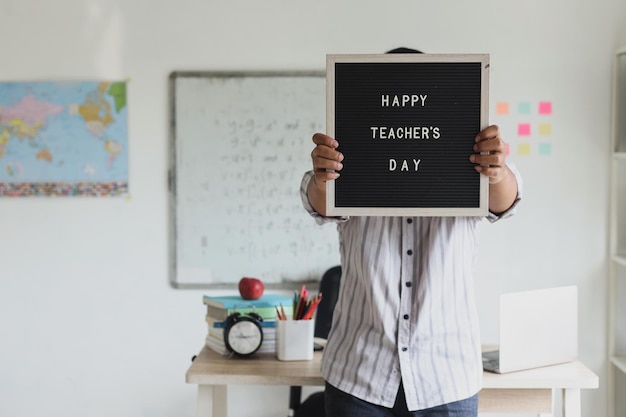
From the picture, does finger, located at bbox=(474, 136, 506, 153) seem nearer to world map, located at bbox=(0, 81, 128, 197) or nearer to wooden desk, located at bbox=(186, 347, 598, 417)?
wooden desk, located at bbox=(186, 347, 598, 417)

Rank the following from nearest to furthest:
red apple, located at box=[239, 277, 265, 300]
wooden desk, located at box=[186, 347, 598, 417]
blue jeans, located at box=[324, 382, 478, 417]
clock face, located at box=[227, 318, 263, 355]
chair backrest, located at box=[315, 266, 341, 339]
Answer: blue jeans, located at box=[324, 382, 478, 417]
wooden desk, located at box=[186, 347, 598, 417]
clock face, located at box=[227, 318, 263, 355]
red apple, located at box=[239, 277, 265, 300]
chair backrest, located at box=[315, 266, 341, 339]

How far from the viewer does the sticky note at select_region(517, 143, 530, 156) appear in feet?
11.8

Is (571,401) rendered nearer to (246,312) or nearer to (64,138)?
(246,312)

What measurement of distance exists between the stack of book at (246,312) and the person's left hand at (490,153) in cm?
98

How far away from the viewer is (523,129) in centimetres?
358

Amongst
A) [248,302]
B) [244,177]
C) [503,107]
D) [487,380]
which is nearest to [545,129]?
[503,107]

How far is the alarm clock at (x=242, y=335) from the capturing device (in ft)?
7.67

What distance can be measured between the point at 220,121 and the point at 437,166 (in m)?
2.11

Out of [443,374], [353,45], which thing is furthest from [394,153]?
[353,45]

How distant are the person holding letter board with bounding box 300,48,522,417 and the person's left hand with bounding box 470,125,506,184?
10cm

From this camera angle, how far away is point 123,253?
371 cm

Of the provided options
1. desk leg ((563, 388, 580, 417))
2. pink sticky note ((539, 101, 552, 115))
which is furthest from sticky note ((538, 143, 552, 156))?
desk leg ((563, 388, 580, 417))

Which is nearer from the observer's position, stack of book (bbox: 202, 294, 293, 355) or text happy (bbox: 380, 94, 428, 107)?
text happy (bbox: 380, 94, 428, 107)

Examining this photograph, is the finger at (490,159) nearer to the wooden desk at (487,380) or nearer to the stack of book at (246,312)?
the wooden desk at (487,380)
